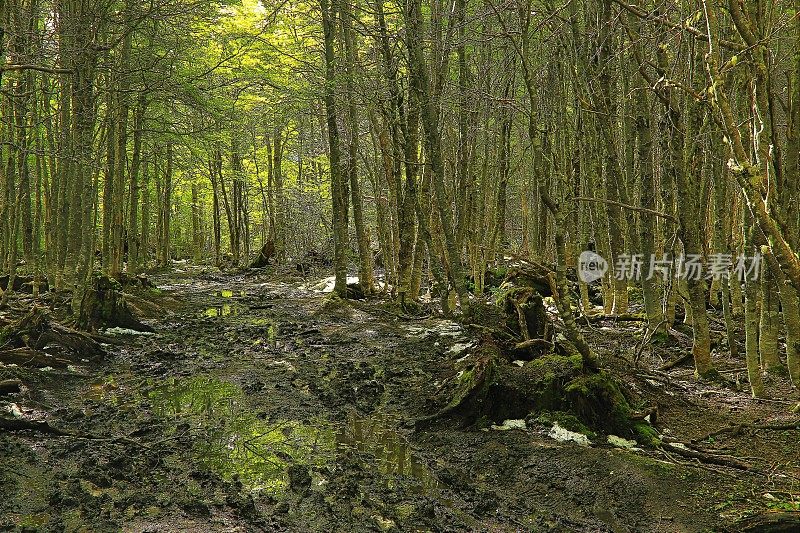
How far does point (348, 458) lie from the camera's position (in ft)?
18.4

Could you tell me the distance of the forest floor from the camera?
4367 millimetres

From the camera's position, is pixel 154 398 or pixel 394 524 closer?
pixel 394 524

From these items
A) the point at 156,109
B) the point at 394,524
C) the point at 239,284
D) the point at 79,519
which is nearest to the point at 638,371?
the point at 394,524

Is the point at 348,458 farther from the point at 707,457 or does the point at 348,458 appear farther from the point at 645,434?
the point at 707,457

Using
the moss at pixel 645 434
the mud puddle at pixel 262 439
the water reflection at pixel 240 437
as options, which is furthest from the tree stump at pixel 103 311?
the moss at pixel 645 434

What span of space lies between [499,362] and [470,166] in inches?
327

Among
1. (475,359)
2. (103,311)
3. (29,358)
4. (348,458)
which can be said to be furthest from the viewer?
(103,311)

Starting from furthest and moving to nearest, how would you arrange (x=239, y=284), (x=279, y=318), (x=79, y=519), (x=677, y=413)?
(x=239, y=284)
(x=279, y=318)
(x=677, y=413)
(x=79, y=519)

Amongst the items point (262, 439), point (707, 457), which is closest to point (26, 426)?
point (262, 439)

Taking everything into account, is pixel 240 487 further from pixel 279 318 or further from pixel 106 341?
pixel 279 318

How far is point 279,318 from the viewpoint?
47.6ft

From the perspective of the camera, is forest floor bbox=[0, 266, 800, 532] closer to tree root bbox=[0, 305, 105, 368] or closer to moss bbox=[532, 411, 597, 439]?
moss bbox=[532, 411, 597, 439]

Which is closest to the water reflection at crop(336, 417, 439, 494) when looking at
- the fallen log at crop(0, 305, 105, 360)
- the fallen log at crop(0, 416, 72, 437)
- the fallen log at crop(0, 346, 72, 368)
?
the fallen log at crop(0, 416, 72, 437)

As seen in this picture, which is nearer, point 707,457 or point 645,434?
point 707,457
